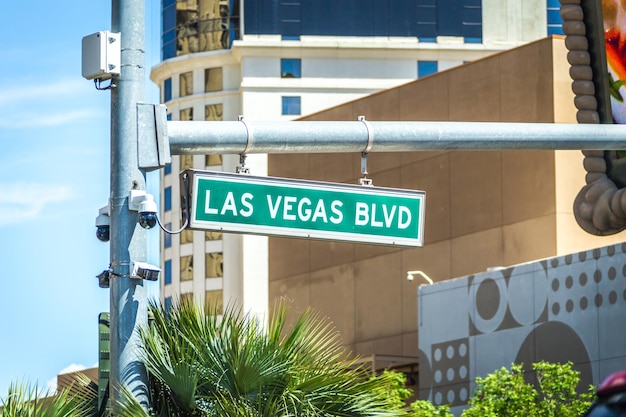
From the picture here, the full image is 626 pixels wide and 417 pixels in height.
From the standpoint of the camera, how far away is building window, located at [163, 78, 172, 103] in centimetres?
9262

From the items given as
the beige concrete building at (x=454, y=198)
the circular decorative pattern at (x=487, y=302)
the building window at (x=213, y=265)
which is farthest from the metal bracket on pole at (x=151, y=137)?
the building window at (x=213, y=265)

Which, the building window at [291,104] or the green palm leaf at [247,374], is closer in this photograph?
the green palm leaf at [247,374]

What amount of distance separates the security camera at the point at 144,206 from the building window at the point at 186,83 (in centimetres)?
8178

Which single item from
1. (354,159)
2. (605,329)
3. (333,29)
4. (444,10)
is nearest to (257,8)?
(333,29)

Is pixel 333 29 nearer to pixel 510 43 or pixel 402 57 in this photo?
pixel 402 57

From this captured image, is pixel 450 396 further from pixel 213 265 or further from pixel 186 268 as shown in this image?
pixel 186 268

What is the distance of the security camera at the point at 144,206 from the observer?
997 cm

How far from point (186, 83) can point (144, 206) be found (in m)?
82.7

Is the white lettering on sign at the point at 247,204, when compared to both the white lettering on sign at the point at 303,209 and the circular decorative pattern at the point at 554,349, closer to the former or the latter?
the white lettering on sign at the point at 303,209

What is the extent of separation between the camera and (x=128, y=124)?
33.6ft

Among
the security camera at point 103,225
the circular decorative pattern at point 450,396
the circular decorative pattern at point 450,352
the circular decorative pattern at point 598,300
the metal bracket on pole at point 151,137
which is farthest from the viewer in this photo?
the circular decorative pattern at point 450,352

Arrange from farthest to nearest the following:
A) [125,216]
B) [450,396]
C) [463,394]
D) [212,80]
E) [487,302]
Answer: [212,80], [450,396], [463,394], [487,302], [125,216]

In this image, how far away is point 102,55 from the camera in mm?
10195

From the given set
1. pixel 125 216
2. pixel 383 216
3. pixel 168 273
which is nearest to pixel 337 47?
pixel 168 273
